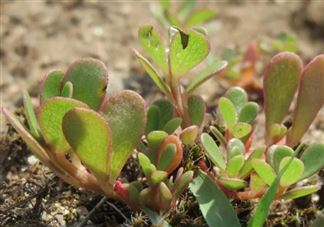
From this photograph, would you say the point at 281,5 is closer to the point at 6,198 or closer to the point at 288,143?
the point at 288,143

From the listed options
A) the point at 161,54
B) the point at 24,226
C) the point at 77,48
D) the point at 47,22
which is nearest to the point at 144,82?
the point at 77,48

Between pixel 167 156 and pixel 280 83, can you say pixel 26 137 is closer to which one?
pixel 167 156

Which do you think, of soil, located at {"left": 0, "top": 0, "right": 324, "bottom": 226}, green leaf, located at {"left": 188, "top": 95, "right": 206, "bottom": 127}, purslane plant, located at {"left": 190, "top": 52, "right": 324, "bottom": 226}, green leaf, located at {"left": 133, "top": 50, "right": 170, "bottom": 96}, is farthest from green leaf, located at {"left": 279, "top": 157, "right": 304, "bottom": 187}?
soil, located at {"left": 0, "top": 0, "right": 324, "bottom": 226}

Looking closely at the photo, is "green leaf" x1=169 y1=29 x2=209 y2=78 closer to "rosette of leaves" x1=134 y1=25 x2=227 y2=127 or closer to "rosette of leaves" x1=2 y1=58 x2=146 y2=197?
"rosette of leaves" x1=134 y1=25 x2=227 y2=127

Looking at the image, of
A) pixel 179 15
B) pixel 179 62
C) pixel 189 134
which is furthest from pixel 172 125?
pixel 179 15

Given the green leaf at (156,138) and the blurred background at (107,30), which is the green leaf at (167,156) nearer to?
the green leaf at (156,138)

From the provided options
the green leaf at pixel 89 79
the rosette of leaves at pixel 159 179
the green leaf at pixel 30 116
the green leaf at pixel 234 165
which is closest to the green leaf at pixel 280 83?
the green leaf at pixel 234 165

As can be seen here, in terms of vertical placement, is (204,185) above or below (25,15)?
below

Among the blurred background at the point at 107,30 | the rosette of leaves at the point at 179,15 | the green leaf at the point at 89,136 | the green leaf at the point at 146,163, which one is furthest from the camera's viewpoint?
the blurred background at the point at 107,30

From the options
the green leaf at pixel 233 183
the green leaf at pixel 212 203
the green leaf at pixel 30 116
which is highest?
the green leaf at pixel 30 116
